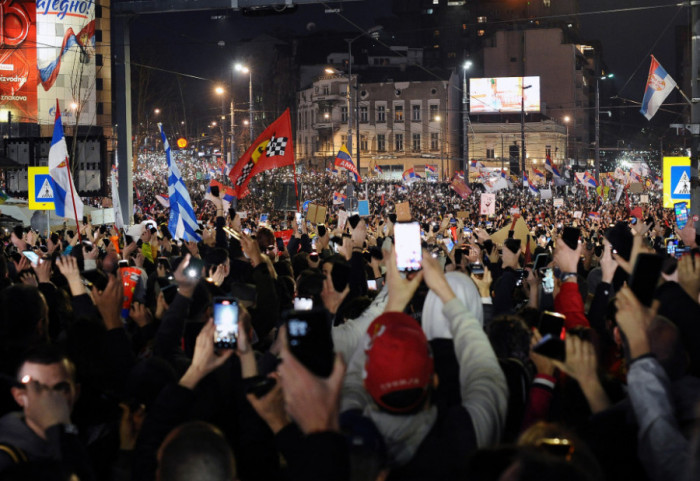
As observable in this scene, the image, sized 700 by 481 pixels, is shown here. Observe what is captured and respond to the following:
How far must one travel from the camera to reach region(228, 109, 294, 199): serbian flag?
14375 mm

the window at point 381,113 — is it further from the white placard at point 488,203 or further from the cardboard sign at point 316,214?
the cardboard sign at point 316,214

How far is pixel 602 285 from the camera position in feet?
21.1

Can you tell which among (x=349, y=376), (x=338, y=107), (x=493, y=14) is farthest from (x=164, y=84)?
(x=349, y=376)

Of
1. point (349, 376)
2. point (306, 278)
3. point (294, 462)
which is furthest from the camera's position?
point (306, 278)

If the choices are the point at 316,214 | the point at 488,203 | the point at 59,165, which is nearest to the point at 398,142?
Result: the point at 488,203

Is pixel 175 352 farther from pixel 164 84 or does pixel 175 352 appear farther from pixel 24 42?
pixel 164 84

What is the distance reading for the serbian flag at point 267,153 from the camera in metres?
14.4

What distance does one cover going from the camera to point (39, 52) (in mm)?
46406

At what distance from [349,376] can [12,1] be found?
47.0 metres

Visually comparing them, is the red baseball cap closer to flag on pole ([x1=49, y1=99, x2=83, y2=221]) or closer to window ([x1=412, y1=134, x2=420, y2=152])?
flag on pole ([x1=49, y1=99, x2=83, y2=221])

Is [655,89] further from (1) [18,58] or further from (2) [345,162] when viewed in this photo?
(1) [18,58]

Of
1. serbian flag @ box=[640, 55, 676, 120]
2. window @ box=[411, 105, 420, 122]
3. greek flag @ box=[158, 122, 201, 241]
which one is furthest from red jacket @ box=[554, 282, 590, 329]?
window @ box=[411, 105, 420, 122]

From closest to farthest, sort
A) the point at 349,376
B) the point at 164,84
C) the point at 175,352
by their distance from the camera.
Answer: the point at 349,376 < the point at 175,352 < the point at 164,84

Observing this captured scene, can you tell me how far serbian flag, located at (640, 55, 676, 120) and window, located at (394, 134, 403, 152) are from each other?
236ft
